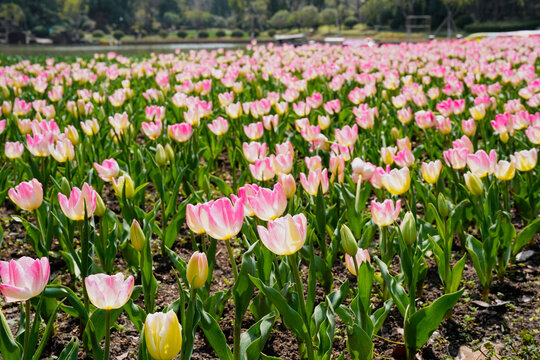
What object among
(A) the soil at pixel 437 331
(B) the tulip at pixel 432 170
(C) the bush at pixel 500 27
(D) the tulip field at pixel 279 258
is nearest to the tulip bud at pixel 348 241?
(D) the tulip field at pixel 279 258

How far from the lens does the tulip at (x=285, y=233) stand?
138cm

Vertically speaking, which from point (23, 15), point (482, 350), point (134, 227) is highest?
point (23, 15)

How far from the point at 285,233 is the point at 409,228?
0.61 metres

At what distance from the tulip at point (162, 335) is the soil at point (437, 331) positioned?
0.81m

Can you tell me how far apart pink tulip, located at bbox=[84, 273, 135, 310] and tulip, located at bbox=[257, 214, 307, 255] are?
0.37 meters

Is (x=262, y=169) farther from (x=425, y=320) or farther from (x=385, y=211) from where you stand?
(x=425, y=320)

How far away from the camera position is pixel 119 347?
1.94 m

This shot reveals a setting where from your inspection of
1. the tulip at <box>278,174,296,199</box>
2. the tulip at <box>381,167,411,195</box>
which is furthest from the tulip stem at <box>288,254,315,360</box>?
the tulip at <box>381,167,411,195</box>

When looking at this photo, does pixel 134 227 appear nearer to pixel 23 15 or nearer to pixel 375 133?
pixel 375 133

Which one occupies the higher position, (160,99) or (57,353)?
(160,99)

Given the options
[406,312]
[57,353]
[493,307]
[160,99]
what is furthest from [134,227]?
[160,99]

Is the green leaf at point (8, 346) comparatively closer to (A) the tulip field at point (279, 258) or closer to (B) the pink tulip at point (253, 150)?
(A) the tulip field at point (279, 258)

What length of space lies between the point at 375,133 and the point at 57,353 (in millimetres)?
2873

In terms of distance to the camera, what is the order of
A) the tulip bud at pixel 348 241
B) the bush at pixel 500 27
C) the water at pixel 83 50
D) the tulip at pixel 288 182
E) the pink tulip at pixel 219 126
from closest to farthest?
1. the tulip bud at pixel 348 241
2. the tulip at pixel 288 182
3. the pink tulip at pixel 219 126
4. the water at pixel 83 50
5. the bush at pixel 500 27
